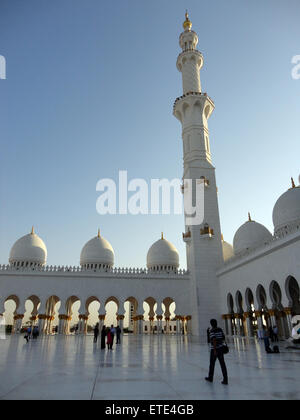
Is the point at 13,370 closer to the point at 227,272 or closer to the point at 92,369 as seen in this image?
the point at 92,369

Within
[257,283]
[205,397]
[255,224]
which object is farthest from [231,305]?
[205,397]

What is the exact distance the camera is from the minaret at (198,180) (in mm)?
22719

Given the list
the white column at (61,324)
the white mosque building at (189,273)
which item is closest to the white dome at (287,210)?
the white mosque building at (189,273)

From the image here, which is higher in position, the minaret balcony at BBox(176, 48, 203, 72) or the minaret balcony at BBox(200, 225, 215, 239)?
the minaret balcony at BBox(176, 48, 203, 72)

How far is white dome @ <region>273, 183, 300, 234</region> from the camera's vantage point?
→ 2030 centimetres

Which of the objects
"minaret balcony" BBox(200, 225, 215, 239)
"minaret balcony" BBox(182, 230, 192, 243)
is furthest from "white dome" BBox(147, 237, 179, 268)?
"minaret balcony" BBox(200, 225, 215, 239)

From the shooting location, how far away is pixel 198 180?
80.3ft

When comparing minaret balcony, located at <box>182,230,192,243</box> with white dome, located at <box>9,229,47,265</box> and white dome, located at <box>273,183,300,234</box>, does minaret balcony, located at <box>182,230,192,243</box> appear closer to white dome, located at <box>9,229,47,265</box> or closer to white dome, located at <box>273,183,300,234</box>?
white dome, located at <box>273,183,300,234</box>

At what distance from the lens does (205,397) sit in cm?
364

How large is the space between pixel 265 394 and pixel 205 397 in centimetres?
77

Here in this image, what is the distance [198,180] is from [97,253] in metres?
11.2

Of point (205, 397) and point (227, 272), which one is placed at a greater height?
point (227, 272)

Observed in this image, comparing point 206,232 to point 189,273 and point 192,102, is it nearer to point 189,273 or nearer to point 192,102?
point 189,273
